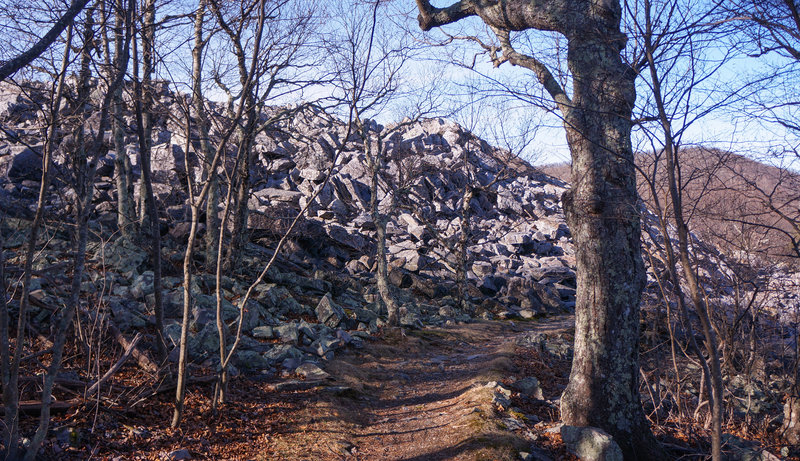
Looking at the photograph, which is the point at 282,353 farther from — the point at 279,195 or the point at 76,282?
the point at 279,195

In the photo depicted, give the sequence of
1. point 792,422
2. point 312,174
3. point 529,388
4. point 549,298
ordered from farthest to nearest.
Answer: point 312,174
point 549,298
point 529,388
point 792,422

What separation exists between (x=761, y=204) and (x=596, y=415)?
294cm

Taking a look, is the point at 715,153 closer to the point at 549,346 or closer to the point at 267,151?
the point at 549,346

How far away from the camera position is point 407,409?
6.17 m

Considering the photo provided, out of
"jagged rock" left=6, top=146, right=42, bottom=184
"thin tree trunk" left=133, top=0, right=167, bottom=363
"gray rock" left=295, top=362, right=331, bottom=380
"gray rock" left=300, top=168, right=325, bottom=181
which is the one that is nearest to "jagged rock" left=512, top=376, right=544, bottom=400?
"gray rock" left=295, top=362, right=331, bottom=380

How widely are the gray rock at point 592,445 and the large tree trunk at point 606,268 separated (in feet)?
0.76

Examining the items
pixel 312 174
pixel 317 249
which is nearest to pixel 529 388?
pixel 317 249

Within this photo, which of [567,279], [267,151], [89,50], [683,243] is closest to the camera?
[683,243]

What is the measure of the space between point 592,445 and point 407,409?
235cm

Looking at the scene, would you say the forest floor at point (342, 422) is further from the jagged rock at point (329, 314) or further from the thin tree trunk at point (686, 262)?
the jagged rock at point (329, 314)

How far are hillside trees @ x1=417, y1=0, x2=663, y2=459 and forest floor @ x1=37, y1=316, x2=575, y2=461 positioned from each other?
0.63m

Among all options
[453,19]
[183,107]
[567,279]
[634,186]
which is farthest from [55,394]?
[567,279]

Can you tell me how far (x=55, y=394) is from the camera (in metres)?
4.60

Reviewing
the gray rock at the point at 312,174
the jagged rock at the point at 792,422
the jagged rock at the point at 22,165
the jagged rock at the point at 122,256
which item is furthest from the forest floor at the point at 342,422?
the gray rock at the point at 312,174
